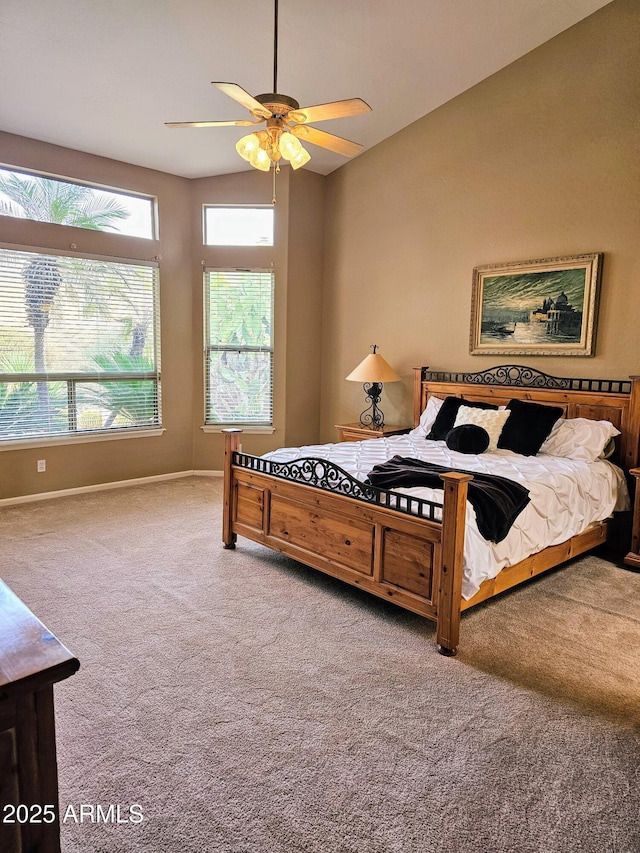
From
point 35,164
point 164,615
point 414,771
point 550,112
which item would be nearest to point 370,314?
point 550,112

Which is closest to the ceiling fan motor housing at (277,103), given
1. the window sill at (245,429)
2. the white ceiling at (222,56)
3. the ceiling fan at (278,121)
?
the ceiling fan at (278,121)

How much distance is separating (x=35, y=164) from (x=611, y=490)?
5355mm

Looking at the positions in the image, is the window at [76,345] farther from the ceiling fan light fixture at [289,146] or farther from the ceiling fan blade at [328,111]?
the ceiling fan blade at [328,111]

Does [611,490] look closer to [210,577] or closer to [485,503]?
[485,503]

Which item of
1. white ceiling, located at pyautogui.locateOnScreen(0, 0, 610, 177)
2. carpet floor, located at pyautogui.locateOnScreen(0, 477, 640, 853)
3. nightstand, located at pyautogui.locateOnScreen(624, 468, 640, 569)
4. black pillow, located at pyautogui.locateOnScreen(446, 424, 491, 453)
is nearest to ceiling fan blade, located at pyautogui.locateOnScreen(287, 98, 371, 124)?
white ceiling, located at pyautogui.locateOnScreen(0, 0, 610, 177)

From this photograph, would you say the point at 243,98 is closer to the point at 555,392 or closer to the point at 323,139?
the point at 323,139

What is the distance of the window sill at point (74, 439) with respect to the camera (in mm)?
4922

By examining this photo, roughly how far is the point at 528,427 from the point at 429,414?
40.0 inches

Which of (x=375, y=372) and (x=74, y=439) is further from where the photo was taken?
(x=74, y=439)

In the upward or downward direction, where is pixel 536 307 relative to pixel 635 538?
A: upward

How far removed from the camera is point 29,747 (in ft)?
3.34

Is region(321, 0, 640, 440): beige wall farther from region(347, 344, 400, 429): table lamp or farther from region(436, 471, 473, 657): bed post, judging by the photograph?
region(436, 471, 473, 657): bed post

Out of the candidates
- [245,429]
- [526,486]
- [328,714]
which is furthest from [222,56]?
[328,714]

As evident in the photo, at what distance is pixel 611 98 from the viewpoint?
396 centimetres
